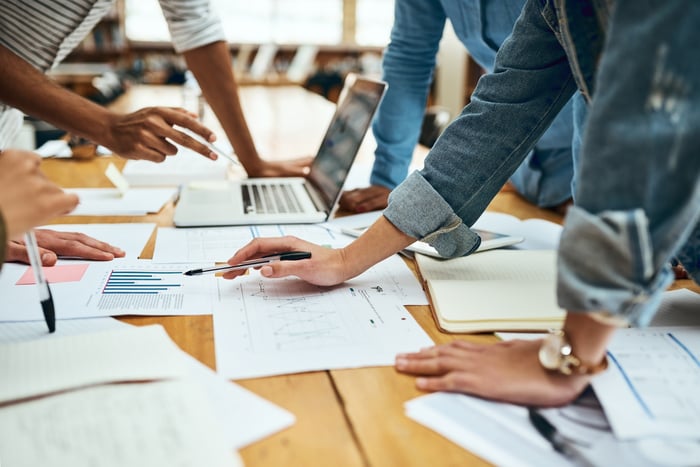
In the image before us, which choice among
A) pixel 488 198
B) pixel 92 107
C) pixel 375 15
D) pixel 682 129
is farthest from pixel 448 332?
pixel 375 15

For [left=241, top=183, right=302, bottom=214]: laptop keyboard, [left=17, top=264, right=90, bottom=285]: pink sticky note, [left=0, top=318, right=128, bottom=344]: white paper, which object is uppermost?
[left=0, top=318, right=128, bottom=344]: white paper

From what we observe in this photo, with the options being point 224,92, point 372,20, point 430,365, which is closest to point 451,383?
point 430,365

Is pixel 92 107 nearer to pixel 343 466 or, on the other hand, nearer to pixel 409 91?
pixel 409 91

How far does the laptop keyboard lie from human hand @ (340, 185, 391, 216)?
4.6 inches

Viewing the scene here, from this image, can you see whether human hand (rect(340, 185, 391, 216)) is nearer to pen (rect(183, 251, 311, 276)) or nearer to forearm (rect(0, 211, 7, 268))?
pen (rect(183, 251, 311, 276))

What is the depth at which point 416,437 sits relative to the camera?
0.58 meters

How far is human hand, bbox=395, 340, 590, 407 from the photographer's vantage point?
631mm

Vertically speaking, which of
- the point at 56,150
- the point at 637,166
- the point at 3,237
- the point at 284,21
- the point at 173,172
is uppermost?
the point at 637,166

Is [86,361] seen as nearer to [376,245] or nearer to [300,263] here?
[300,263]

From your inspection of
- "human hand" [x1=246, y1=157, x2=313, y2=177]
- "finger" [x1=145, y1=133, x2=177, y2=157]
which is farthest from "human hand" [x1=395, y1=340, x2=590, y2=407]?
"human hand" [x1=246, y1=157, x2=313, y2=177]

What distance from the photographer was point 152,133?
1.21 metres

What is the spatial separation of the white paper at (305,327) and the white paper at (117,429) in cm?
11

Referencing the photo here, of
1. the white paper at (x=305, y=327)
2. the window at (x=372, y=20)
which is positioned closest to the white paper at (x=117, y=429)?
the white paper at (x=305, y=327)

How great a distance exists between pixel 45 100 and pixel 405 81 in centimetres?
84
